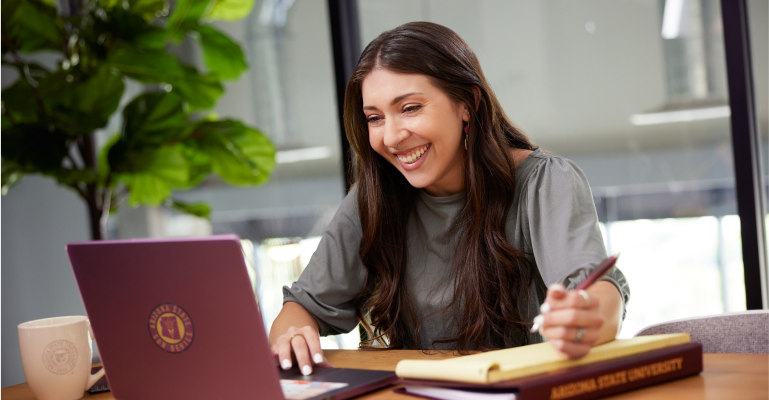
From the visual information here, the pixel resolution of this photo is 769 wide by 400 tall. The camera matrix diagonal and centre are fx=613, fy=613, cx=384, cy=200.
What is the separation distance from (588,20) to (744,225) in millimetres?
892

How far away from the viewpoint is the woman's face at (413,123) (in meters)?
1.36

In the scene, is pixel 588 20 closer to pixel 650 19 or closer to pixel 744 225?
pixel 650 19

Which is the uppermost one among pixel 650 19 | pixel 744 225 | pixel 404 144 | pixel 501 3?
pixel 501 3

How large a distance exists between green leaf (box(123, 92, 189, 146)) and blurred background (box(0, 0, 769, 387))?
2.11ft

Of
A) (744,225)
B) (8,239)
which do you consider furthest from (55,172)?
(744,225)

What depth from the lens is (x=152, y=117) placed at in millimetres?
2289

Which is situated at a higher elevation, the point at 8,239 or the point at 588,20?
the point at 588,20

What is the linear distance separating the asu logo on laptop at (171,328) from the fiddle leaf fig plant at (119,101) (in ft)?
4.99

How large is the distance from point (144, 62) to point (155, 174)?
17.7 inches

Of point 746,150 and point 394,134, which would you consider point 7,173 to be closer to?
point 394,134

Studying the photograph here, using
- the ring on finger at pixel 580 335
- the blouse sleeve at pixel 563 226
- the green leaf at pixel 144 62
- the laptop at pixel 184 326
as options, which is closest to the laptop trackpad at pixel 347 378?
the laptop at pixel 184 326

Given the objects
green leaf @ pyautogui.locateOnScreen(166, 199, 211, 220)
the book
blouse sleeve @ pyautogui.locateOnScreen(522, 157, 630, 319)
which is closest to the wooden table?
the book

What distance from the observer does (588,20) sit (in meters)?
2.25

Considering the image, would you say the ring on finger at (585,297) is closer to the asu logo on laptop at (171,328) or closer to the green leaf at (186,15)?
the asu logo on laptop at (171,328)
